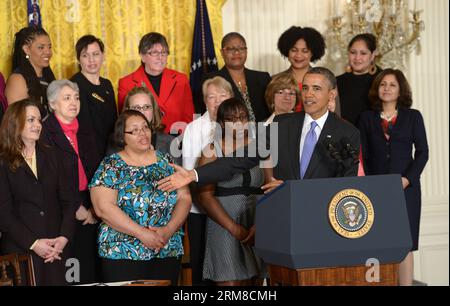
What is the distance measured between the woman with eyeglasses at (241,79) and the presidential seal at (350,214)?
7.91 ft

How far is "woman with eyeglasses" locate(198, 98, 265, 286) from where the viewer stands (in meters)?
4.74

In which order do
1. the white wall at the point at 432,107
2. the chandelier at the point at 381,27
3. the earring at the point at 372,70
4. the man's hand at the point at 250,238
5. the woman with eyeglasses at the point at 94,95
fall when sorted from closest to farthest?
the man's hand at the point at 250,238
the woman with eyeglasses at the point at 94,95
the earring at the point at 372,70
the chandelier at the point at 381,27
the white wall at the point at 432,107

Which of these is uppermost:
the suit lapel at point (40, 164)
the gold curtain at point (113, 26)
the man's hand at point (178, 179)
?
the gold curtain at point (113, 26)

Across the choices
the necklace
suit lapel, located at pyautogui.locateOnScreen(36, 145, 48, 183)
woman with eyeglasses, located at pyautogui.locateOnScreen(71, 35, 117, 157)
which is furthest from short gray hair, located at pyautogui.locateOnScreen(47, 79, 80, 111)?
the necklace

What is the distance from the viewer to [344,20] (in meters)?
7.06

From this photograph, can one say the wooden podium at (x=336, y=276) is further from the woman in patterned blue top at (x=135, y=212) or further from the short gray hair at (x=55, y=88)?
the short gray hair at (x=55, y=88)

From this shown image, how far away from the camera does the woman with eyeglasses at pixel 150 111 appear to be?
5.05 meters

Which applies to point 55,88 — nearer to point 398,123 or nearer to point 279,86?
point 279,86

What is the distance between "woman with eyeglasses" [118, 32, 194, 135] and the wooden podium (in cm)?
236

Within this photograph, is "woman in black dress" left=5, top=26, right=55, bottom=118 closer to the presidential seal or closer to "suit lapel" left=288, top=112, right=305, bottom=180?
"suit lapel" left=288, top=112, right=305, bottom=180

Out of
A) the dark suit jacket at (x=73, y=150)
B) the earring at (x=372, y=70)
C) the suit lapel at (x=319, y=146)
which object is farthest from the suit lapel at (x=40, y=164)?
the earring at (x=372, y=70)

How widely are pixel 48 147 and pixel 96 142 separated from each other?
24.2 inches

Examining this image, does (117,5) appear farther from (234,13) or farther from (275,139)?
(275,139)
